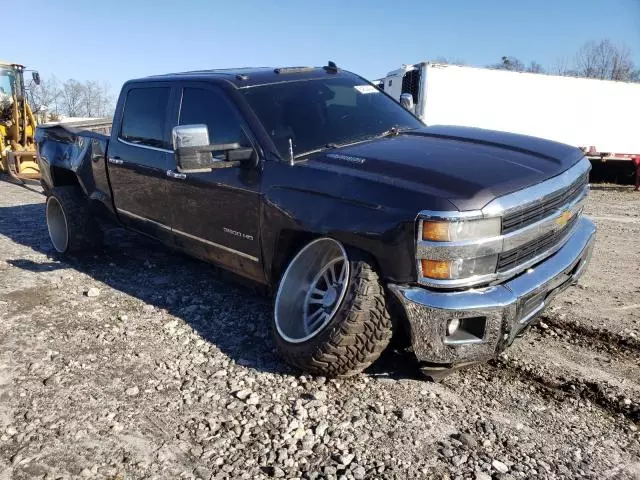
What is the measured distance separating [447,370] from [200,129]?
204cm

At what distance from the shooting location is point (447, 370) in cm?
303

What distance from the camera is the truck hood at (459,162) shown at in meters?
2.79

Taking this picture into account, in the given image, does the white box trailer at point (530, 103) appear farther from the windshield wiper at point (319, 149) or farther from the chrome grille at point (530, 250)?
the chrome grille at point (530, 250)

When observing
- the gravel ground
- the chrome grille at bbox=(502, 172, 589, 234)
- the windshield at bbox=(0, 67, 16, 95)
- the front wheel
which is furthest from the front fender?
the windshield at bbox=(0, 67, 16, 95)

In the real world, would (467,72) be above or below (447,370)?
above

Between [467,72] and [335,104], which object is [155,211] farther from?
[467,72]

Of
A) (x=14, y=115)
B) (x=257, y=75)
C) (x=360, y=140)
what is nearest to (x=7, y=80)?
(x=14, y=115)

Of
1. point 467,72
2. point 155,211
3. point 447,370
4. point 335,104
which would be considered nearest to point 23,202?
point 155,211

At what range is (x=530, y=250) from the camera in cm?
309

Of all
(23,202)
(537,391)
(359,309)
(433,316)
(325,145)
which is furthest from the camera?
(23,202)

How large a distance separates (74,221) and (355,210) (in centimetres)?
406

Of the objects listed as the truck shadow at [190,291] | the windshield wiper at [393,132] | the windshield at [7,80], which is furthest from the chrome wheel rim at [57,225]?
the windshield at [7,80]

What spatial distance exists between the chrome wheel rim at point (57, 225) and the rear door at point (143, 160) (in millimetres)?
1176

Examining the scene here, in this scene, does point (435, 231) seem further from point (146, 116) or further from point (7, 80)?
point (7, 80)
